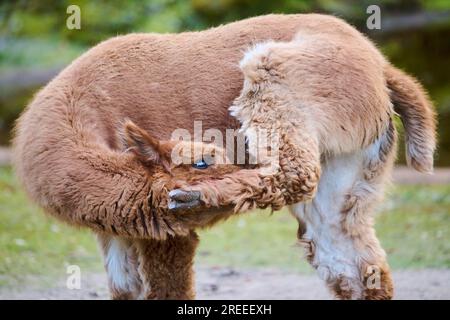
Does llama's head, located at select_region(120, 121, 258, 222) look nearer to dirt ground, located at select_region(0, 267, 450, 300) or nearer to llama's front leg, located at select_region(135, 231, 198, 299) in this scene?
llama's front leg, located at select_region(135, 231, 198, 299)

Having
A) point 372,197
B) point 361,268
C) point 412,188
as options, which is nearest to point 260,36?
point 372,197

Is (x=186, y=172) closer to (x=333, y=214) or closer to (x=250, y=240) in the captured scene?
(x=333, y=214)

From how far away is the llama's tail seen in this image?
5688 millimetres

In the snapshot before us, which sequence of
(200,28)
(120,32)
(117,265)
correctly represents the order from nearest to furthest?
(117,265) < (120,32) < (200,28)

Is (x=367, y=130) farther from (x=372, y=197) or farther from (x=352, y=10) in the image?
(x=352, y=10)

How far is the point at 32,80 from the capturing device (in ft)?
53.3

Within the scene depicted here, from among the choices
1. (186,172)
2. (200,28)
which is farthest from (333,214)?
(200,28)

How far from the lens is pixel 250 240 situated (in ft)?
31.2

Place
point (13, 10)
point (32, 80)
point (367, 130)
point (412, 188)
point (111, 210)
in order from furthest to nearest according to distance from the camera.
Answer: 1. point (13, 10)
2. point (32, 80)
3. point (412, 188)
4. point (367, 130)
5. point (111, 210)

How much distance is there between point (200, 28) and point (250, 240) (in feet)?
22.7

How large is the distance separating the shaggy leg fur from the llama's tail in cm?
33

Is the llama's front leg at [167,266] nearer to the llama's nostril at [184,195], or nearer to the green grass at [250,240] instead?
the llama's nostril at [184,195]

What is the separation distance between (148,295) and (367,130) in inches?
70.7

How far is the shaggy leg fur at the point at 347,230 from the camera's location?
5.47m
